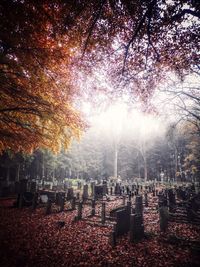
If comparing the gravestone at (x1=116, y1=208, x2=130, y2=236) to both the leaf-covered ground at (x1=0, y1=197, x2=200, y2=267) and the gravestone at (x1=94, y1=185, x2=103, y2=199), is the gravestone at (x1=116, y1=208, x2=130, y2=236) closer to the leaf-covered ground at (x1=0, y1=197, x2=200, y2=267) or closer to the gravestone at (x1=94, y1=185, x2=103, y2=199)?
the leaf-covered ground at (x1=0, y1=197, x2=200, y2=267)

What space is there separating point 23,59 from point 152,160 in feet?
128

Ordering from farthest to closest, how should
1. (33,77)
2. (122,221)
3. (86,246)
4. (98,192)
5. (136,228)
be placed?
1. (98,192)
2. (33,77)
3. (122,221)
4. (136,228)
5. (86,246)

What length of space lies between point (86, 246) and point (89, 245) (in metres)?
0.13

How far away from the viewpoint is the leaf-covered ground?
4.91 meters

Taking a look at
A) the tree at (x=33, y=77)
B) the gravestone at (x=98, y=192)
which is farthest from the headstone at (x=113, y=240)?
the gravestone at (x=98, y=192)

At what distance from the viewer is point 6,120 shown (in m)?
10.3

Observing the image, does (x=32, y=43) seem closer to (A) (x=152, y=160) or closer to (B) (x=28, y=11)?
(B) (x=28, y=11)

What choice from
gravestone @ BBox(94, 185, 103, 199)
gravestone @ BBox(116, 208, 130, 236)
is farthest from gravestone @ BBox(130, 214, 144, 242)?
gravestone @ BBox(94, 185, 103, 199)

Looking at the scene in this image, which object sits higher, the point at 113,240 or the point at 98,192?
the point at 113,240

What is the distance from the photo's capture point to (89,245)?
237 inches

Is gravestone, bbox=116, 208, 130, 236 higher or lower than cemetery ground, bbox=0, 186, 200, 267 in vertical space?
higher

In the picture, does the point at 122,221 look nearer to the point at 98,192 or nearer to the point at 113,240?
the point at 113,240

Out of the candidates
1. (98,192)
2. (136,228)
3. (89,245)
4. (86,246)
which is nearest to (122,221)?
(136,228)

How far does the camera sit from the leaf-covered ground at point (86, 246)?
16.1ft
